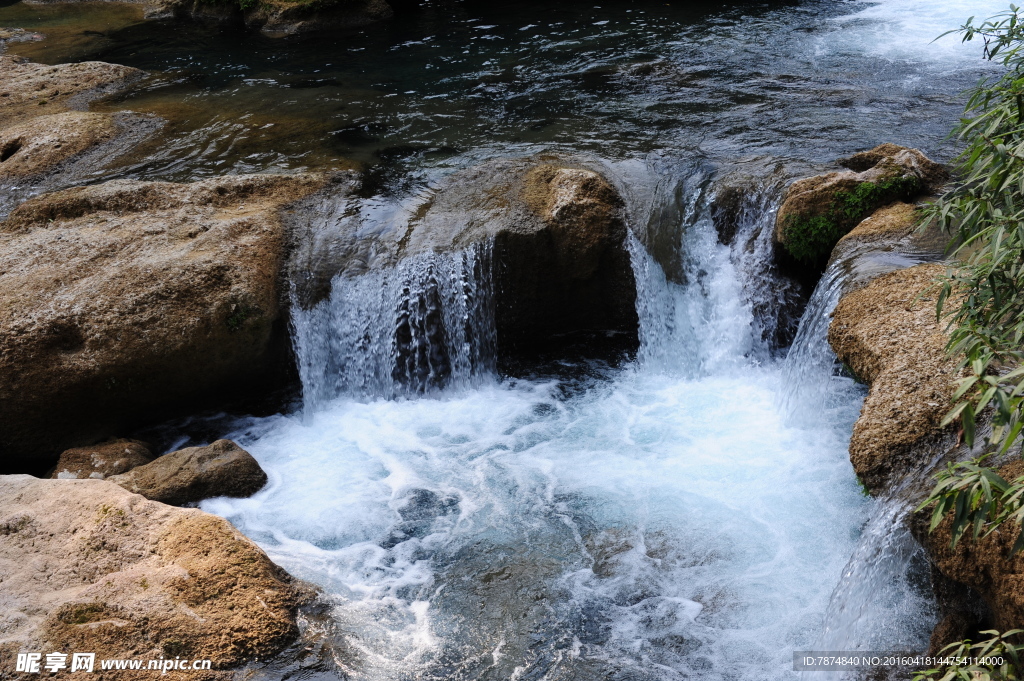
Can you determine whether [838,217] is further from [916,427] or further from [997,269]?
[997,269]

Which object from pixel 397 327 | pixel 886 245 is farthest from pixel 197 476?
pixel 886 245

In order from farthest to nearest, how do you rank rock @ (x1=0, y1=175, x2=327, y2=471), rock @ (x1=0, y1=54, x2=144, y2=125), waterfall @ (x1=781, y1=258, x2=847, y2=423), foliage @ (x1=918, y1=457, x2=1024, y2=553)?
rock @ (x1=0, y1=54, x2=144, y2=125)
rock @ (x1=0, y1=175, x2=327, y2=471)
waterfall @ (x1=781, y1=258, x2=847, y2=423)
foliage @ (x1=918, y1=457, x2=1024, y2=553)

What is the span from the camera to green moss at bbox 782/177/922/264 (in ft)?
24.4

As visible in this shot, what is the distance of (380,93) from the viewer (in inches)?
483

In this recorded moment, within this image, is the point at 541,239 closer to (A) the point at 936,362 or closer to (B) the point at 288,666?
(A) the point at 936,362

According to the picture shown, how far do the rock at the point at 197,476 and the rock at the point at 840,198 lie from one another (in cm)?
535

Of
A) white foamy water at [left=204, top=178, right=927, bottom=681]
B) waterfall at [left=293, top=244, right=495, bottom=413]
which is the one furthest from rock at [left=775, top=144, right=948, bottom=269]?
waterfall at [left=293, top=244, right=495, bottom=413]

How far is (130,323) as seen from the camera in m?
7.17

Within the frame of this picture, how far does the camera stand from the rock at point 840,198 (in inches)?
294

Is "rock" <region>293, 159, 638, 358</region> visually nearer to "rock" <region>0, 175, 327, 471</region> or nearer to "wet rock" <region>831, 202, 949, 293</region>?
"rock" <region>0, 175, 327, 471</region>

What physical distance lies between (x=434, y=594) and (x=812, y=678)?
2460 mm

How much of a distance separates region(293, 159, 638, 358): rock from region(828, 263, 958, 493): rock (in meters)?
2.71

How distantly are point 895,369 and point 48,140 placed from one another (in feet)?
34.2

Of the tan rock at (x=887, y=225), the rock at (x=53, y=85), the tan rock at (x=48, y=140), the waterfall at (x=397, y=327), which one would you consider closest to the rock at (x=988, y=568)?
the tan rock at (x=887, y=225)
